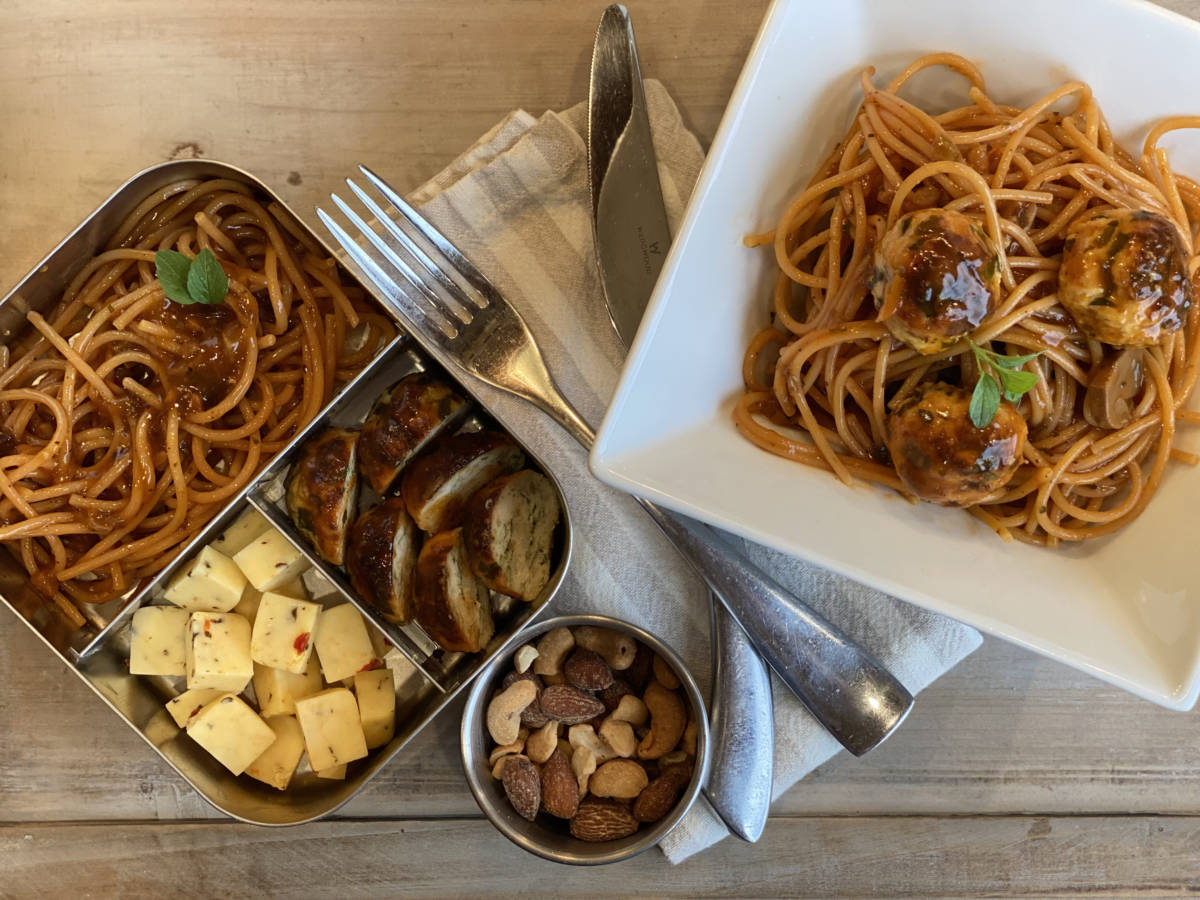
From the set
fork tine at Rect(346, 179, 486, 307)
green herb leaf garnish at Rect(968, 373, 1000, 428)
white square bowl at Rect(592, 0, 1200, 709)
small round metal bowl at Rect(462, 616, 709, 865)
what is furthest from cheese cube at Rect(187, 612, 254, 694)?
green herb leaf garnish at Rect(968, 373, 1000, 428)

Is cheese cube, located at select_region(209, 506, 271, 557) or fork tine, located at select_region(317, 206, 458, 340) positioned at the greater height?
fork tine, located at select_region(317, 206, 458, 340)

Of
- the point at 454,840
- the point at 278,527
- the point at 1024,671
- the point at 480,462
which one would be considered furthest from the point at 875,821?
the point at 278,527

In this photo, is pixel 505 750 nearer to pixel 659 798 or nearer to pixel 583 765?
pixel 583 765

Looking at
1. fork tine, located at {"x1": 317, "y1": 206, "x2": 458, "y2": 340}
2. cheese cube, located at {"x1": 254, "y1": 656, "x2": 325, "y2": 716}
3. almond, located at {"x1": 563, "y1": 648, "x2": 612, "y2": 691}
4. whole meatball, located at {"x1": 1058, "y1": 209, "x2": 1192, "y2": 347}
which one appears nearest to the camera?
whole meatball, located at {"x1": 1058, "y1": 209, "x2": 1192, "y2": 347}

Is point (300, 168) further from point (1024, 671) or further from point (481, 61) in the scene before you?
point (1024, 671)

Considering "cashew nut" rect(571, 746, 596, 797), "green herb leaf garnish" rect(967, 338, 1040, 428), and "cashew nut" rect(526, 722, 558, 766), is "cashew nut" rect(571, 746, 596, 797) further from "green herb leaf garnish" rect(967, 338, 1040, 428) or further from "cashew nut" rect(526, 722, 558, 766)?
"green herb leaf garnish" rect(967, 338, 1040, 428)

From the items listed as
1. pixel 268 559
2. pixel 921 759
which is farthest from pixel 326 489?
pixel 921 759

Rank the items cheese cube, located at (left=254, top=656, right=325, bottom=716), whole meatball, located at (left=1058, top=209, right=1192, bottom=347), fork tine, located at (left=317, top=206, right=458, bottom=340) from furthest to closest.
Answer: cheese cube, located at (left=254, top=656, right=325, bottom=716)
fork tine, located at (left=317, top=206, right=458, bottom=340)
whole meatball, located at (left=1058, top=209, right=1192, bottom=347)

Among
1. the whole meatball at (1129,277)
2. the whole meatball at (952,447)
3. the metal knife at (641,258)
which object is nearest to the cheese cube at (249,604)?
the metal knife at (641,258)
